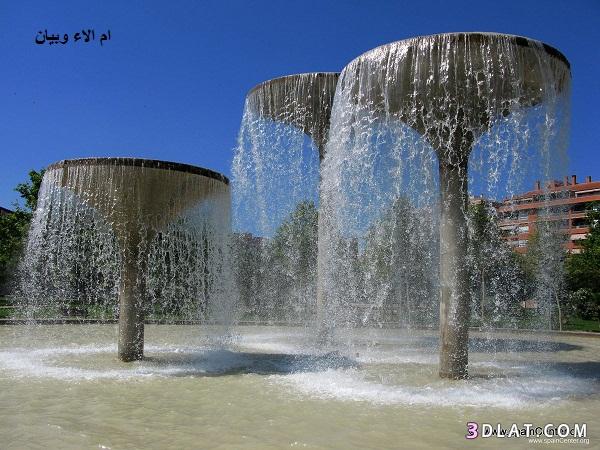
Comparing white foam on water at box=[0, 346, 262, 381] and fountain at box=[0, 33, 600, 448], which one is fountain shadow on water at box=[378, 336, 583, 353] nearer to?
fountain at box=[0, 33, 600, 448]

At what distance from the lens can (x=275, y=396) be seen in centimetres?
655

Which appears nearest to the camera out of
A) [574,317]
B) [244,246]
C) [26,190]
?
[26,190]

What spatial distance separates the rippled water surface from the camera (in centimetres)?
489

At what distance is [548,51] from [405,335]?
9903mm

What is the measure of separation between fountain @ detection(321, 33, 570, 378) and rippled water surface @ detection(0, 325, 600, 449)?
125 centimetres

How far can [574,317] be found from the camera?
1072 inches

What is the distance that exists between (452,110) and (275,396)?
161 inches

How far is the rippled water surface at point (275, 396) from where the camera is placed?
4887 millimetres

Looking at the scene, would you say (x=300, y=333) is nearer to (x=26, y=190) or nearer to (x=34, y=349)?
(x=34, y=349)

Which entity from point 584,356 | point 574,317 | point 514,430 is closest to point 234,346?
point 584,356

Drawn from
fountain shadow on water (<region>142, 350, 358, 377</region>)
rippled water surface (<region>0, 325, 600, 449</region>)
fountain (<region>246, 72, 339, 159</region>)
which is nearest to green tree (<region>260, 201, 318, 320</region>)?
fountain (<region>246, 72, 339, 159</region>)

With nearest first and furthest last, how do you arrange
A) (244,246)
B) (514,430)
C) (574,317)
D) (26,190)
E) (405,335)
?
(514,430) < (405,335) < (26,190) < (244,246) < (574,317)

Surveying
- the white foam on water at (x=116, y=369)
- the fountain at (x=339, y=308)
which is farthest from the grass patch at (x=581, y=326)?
the white foam on water at (x=116, y=369)

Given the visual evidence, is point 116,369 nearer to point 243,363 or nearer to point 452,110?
point 243,363
